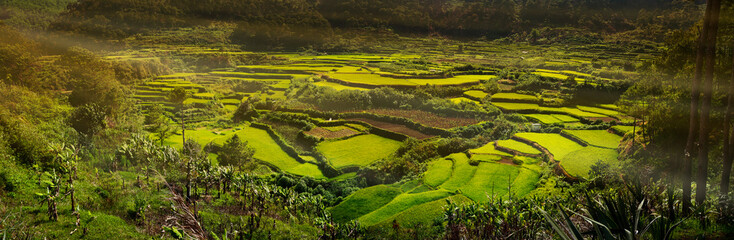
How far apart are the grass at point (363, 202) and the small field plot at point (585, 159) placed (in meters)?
5.08

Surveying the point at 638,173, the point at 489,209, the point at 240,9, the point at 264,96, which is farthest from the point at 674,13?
the point at 240,9

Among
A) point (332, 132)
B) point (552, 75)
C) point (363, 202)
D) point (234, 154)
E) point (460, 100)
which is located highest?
point (552, 75)

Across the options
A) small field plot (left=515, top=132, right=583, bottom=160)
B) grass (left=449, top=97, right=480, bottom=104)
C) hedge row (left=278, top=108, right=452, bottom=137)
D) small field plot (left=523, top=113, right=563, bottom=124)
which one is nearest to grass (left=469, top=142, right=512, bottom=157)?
small field plot (left=515, top=132, right=583, bottom=160)

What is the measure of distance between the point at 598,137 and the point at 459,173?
18.6 feet

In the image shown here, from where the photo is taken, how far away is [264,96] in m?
18.4

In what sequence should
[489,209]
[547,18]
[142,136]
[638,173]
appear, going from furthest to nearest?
1. [547,18]
2. [142,136]
3. [638,173]
4. [489,209]

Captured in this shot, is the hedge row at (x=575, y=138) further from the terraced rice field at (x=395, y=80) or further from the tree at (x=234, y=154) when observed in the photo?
the tree at (x=234, y=154)

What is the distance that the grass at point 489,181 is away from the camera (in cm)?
1038

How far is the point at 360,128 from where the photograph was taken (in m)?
15.5

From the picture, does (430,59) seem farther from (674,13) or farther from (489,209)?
(489,209)

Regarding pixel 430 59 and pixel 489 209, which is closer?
pixel 489 209

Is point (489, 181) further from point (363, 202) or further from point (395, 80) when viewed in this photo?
point (395, 80)

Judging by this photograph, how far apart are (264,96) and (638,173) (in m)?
15.6

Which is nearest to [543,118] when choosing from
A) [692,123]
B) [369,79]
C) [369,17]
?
[692,123]
